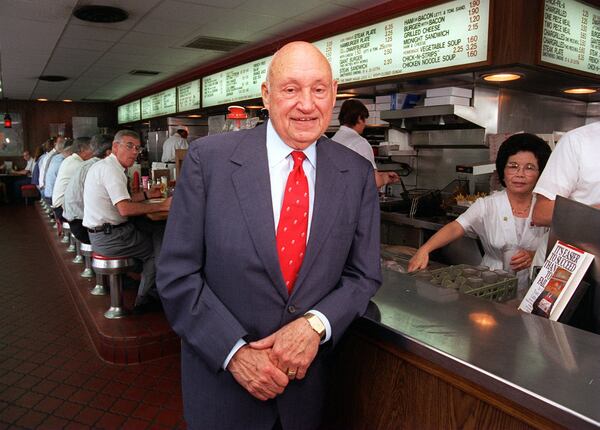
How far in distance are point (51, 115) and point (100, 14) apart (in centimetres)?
1069

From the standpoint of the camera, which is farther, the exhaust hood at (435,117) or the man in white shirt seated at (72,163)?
the man in white shirt seated at (72,163)

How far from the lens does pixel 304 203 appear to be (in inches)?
52.2

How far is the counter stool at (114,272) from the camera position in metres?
3.74

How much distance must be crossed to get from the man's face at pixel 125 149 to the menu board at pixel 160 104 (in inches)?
209

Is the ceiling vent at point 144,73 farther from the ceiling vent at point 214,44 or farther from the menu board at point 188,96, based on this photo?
the ceiling vent at point 214,44

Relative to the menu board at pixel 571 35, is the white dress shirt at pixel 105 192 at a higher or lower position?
lower

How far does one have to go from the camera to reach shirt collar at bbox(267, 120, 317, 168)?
1.34m

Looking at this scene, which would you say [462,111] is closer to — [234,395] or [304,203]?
[304,203]

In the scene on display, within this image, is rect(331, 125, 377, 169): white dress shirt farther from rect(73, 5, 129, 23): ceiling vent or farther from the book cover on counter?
the book cover on counter

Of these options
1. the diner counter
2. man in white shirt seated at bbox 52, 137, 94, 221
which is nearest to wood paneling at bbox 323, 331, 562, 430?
the diner counter

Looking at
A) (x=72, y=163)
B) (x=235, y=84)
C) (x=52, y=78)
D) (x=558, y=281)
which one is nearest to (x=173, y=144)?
(x=235, y=84)

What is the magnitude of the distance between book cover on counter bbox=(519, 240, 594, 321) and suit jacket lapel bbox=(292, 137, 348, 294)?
637 millimetres

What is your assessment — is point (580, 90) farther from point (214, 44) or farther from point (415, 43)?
point (214, 44)

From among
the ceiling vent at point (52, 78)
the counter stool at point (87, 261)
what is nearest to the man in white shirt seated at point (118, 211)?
the counter stool at point (87, 261)
